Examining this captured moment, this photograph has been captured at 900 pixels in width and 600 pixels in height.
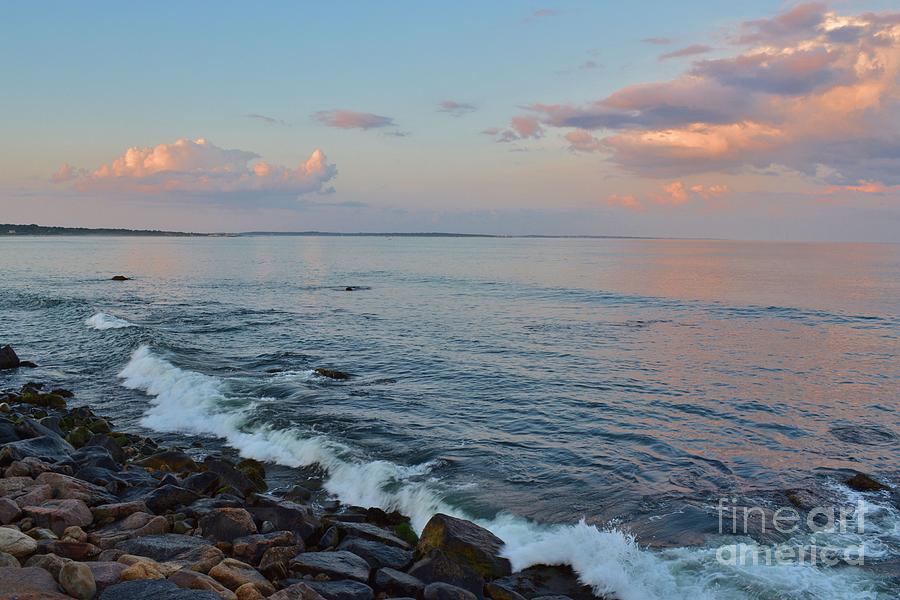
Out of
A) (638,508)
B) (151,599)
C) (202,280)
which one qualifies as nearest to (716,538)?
(638,508)

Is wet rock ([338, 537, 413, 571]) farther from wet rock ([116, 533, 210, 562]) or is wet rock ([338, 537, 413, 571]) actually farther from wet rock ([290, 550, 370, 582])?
wet rock ([116, 533, 210, 562])

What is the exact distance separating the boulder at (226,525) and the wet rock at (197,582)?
2.06 m

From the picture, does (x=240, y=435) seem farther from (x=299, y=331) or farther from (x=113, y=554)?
(x=299, y=331)

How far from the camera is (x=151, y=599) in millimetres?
6832

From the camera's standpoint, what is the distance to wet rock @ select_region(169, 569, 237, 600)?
7.34 metres

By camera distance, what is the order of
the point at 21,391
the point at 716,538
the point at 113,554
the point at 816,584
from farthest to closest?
1. the point at 21,391
2. the point at 716,538
3. the point at 816,584
4. the point at 113,554

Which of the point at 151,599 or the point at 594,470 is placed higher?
the point at 151,599

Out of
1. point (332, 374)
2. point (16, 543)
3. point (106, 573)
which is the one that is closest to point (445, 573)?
point (106, 573)

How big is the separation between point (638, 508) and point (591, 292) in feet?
148

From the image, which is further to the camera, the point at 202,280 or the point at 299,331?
the point at 202,280

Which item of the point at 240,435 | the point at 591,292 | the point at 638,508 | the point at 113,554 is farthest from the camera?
the point at 591,292

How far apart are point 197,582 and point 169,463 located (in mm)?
7816

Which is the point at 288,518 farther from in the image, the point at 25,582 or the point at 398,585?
the point at 25,582

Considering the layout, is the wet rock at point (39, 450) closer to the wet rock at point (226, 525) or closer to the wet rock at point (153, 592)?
the wet rock at point (226, 525)
